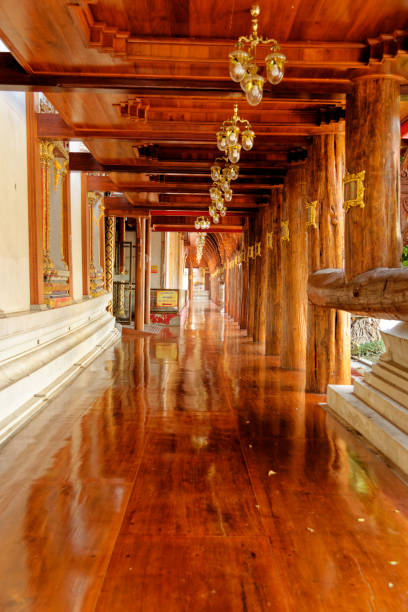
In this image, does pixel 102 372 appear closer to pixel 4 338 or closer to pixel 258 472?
pixel 4 338

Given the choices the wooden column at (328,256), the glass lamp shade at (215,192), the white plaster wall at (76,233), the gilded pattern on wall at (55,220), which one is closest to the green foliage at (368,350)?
the wooden column at (328,256)

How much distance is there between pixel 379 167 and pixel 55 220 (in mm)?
5194

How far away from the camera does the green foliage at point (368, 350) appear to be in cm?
1151

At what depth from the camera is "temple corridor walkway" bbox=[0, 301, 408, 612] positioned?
6.61 feet

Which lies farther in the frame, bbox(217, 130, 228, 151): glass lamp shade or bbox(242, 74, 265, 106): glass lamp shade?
bbox(217, 130, 228, 151): glass lamp shade

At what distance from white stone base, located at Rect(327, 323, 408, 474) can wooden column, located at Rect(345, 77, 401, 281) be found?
0.77 metres

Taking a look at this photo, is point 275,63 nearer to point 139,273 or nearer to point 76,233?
point 76,233

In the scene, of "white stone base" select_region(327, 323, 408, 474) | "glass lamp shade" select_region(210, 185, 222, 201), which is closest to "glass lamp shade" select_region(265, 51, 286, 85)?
"white stone base" select_region(327, 323, 408, 474)

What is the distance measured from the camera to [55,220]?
24.7 feet

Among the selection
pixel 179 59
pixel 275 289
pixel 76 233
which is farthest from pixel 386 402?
pixel 76 233

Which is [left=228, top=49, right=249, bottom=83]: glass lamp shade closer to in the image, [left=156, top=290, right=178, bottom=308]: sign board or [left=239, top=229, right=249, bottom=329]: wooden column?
[left=239, top=229, right=249, bottom=329]: wooden column

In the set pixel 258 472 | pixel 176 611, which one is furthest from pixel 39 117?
pixel 176 611

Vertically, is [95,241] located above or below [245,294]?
above

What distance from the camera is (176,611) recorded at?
1.88 metres
